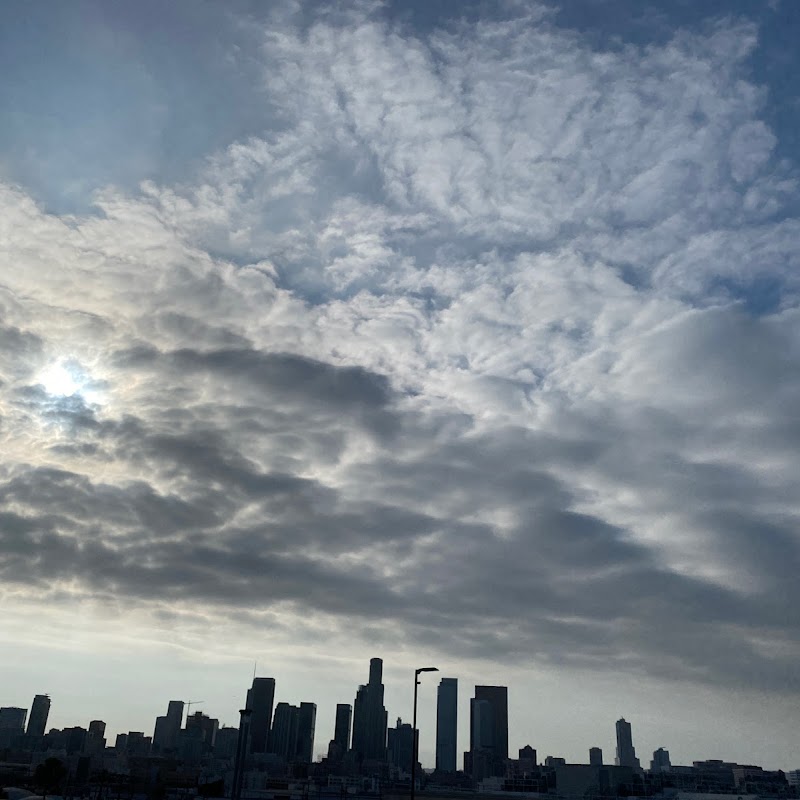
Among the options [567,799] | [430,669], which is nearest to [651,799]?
[567,799]

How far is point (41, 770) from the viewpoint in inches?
4806

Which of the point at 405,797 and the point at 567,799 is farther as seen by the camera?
the point at 567,799

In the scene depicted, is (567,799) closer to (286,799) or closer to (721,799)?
(721,799)

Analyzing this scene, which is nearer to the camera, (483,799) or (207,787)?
(483,799)

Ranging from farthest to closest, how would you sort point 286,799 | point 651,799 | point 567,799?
point 651,799 → point 567,799 → point 286,799

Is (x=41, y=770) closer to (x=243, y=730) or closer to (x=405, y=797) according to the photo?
(x=243, y=730)

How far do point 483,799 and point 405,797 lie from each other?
10314 mm

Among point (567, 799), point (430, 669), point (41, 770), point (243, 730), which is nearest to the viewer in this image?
point (430, 669)

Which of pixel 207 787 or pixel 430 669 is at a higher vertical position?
pixel 430 669

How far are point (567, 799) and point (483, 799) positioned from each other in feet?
288

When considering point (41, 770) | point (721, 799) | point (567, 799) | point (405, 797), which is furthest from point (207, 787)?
point (721, 799)

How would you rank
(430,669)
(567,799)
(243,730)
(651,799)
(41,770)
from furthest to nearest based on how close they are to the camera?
(651,799) < (567,799) < (243,730) < (41,770) < (430,669)

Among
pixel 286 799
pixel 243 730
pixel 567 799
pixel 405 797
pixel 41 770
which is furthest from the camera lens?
pixel 567 799

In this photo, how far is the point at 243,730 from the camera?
5394 inches
